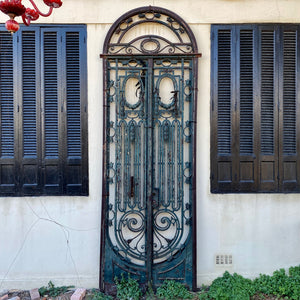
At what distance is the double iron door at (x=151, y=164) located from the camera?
11.2ft

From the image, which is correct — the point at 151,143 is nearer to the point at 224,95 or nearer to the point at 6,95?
the point at 224,95

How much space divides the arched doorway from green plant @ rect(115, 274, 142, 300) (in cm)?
12

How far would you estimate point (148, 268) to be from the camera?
11.1 feet

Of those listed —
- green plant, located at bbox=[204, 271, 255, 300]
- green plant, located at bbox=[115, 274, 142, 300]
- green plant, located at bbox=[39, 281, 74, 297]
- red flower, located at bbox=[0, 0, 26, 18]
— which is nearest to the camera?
red flower, located at bbox=[0, 0, 26, 18]

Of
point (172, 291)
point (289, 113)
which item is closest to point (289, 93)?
point (289, 113)

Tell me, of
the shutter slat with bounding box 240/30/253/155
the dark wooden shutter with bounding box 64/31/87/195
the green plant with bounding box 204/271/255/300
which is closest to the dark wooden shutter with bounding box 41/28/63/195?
the dark wooden shutter with bounding box 64/31/87/195

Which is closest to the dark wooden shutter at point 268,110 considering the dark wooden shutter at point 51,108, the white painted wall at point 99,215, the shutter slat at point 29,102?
the white painted wall at point 99,215

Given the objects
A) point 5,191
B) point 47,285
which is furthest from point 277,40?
point 47,285

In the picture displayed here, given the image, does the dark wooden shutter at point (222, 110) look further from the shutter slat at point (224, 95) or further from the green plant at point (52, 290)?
the green plant at point (52, 290)

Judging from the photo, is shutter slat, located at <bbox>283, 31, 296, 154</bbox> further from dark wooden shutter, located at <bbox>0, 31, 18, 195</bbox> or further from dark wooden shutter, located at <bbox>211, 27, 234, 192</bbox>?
dark wooden shutter, located at <bbox>0, 31, 18, 195</bbox>

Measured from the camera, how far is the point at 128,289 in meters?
3.27

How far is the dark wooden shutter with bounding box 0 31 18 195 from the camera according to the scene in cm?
348

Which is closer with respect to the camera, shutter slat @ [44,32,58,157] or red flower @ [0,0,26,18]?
red flower @ [0,0,26,18]

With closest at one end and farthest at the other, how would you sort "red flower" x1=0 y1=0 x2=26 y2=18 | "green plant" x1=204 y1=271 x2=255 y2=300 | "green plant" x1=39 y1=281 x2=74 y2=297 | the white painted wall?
"red flower" x1=0 y1=0 x2=26 y2=18, "green plant" x1=204 y1=271 x2=255 y2=300, "green plant" x1=39 y1=281 x2=74 y2=297, the white painted wall
